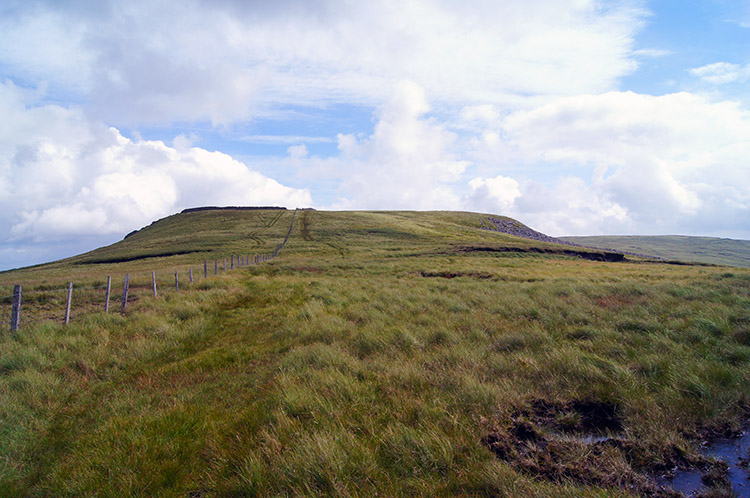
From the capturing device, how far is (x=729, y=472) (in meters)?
3.28

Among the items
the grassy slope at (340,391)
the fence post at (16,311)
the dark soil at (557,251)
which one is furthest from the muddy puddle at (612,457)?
the dark soil at (557,251)

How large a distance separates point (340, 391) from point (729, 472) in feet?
14.2

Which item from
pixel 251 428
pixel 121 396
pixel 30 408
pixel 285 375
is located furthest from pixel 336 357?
pixel 30 408


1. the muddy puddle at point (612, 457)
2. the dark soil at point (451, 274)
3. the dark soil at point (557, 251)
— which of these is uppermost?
the dark soil at point (557, 251)

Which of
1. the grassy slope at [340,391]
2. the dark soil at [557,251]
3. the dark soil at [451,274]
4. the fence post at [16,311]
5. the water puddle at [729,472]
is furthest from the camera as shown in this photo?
the dark soil at [557,251]

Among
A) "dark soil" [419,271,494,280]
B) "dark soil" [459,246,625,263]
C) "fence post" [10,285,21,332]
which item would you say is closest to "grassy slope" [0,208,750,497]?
"fence post" [10,285,21,332]

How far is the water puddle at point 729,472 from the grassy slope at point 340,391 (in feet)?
0.90

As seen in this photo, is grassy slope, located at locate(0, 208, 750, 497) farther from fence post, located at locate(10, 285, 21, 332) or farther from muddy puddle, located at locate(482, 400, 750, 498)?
fence post, located at locate(10, 285, 21, 332)

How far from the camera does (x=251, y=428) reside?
458cm

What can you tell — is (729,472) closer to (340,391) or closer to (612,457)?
(612,457)

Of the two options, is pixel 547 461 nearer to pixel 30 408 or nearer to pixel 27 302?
pixel 30 408

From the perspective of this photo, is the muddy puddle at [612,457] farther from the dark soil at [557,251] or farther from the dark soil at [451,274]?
the dark soil at [557,251]

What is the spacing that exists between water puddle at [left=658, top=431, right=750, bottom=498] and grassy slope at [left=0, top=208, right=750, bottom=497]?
0.28m

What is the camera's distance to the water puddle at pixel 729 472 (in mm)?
3108
